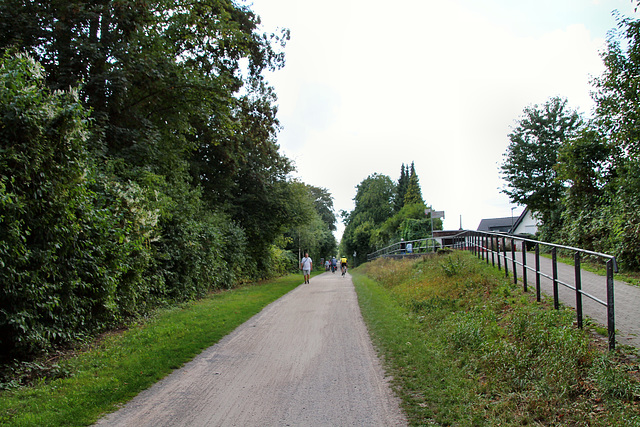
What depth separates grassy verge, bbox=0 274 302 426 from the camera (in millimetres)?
4496

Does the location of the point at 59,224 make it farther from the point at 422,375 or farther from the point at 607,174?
the point at 607,174

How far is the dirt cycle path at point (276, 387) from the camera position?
A: 173 inches

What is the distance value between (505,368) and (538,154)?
2786 centimetres

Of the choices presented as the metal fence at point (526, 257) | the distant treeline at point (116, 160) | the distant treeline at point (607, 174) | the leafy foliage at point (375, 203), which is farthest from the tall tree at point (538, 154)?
the leafy foliage at point (375, 203)

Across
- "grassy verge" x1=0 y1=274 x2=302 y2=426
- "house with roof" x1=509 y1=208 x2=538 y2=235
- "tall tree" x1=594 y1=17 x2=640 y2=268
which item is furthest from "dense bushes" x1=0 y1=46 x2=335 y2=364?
"house with roof" x1=509 y1=208 x2=538 y2=235

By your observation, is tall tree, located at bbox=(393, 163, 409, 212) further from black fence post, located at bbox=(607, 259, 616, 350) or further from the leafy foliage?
black fence post, located at bbox=(607, 259, 616, 350)

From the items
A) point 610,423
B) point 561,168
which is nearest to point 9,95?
point 610,423

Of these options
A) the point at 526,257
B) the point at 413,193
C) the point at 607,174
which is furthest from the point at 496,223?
the point at 526,257

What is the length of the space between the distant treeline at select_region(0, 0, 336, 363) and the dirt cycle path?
2618 millimetres

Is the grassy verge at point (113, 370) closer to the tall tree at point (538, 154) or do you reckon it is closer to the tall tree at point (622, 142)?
the tall tree at point (622, 142)

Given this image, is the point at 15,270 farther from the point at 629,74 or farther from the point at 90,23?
the point at 629,74

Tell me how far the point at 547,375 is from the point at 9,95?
7934 mm

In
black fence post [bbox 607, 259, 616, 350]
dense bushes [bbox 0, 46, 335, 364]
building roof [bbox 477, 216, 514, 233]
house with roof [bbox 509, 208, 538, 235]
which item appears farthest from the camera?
building roof [bbox 477, 216, 514, 233]

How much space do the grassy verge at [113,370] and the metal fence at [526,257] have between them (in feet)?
20.1
